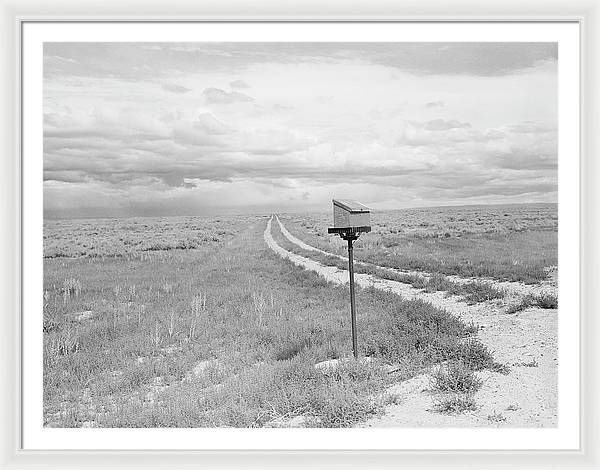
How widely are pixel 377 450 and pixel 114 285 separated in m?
2.61

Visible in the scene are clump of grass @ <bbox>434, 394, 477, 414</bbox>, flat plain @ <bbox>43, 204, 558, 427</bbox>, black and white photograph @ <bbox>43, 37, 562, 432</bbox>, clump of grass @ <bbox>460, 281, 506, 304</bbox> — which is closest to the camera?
clump of grass @ <bbox>434, 394, 477, 414</bbox>

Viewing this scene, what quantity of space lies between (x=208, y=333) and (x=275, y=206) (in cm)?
124

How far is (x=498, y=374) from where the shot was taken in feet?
13.7

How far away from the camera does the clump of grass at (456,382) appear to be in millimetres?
3994

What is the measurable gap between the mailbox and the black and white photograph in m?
0.02

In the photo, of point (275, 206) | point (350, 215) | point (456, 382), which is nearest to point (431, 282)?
point (456, 382)

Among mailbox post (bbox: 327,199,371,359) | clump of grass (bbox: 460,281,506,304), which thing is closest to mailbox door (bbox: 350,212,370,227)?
mailbox post (bbox: 327,199,371,359)

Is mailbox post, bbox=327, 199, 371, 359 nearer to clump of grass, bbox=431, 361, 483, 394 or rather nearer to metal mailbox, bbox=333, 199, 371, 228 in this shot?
metal mailbox, bbox=333, 199, 371, 228

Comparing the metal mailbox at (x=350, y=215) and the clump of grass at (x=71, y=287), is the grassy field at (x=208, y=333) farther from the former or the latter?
the metal mailbox at (x=350, y=215)

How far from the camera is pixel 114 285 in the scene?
188 inches

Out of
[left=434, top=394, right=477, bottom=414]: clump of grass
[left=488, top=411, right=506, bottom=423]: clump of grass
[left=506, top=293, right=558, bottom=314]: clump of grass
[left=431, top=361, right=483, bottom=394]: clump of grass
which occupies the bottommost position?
[left=488, top=411, right=506, bottom=423]: clump of grass

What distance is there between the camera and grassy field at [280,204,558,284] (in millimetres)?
4586
